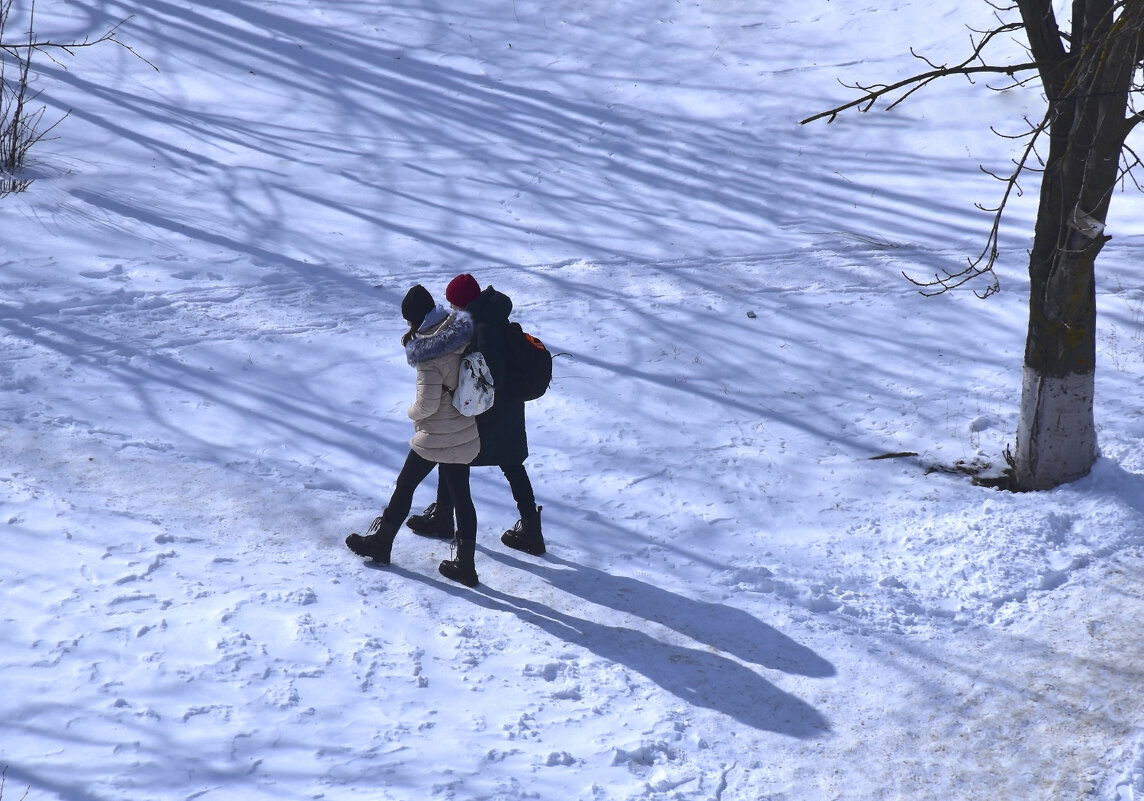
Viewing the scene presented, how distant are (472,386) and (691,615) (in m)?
1.71

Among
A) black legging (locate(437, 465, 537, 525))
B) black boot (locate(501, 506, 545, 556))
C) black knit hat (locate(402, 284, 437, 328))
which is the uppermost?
black knit hat (locate(402, 284, 437, 328))

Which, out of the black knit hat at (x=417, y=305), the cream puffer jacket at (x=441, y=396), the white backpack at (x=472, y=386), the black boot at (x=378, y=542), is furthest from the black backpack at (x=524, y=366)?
the black boot at (x=378, y=542)

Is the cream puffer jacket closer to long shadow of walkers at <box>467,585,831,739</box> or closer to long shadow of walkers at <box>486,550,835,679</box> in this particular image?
long shadow of walkers at <box>467,585,831,739</box>

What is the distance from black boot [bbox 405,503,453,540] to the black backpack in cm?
108

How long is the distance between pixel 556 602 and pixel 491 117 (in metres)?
8.96

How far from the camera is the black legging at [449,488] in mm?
5422

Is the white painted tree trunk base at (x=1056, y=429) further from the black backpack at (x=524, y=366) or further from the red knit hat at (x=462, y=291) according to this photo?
the red knit hat at (x=462, y=291)

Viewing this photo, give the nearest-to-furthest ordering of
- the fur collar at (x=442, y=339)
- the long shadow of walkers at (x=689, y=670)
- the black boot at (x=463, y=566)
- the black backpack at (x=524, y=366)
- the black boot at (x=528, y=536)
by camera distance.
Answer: the long shadow of walkers at (x=689, y=670) < the fur collar at (x=442, y=339) < the black backpack at (x=524, y=366) < the black boot at (x=463, y=566) < the black boot at (x=528, y=536)

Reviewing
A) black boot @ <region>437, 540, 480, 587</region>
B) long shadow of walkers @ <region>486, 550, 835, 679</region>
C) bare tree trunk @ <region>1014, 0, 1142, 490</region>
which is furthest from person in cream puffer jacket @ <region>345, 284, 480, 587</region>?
bare tree trunk @ <region>1014, 0, 1142, 490</region>

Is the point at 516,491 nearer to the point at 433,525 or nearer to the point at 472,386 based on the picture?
the point at 433,525

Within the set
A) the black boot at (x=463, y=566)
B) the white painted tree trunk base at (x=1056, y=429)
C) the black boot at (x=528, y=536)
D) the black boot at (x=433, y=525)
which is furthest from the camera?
the white painted tree trunk base at (x=1056, y=429)

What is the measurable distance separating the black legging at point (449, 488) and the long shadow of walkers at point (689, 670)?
0.41 m

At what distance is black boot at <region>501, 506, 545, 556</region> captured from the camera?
593cm

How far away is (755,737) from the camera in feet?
14.8
